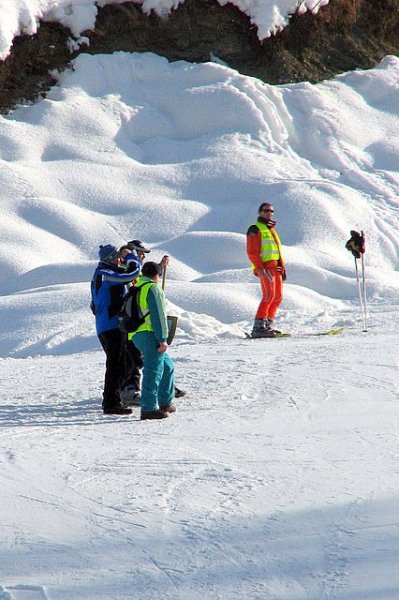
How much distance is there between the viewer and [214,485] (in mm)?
5309

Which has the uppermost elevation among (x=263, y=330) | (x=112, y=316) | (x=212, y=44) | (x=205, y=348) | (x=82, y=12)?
(x=82, y=12)

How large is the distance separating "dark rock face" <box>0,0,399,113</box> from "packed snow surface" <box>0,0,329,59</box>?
22 centimetres

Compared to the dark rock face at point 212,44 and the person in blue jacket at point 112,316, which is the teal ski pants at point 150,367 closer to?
the person in blue jacket at point 112,316

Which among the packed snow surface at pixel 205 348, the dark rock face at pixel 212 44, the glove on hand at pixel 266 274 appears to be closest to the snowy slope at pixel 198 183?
the packed snow surface at pixel 205 348

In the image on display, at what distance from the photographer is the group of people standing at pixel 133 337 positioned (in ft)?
24.3

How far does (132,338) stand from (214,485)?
243 centimetres

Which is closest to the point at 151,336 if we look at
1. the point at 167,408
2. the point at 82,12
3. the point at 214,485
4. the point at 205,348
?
the point at 167,408

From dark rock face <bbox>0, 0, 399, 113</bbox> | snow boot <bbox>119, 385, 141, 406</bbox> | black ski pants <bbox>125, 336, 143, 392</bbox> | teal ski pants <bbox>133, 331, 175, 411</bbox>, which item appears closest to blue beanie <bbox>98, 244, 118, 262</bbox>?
black ski pants <bbox>125, 336, 143, 392</bbox>

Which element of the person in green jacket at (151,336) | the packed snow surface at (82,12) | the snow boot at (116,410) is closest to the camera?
the person in green jacket at (151,336)

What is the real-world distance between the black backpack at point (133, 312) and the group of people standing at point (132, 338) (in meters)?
0.02

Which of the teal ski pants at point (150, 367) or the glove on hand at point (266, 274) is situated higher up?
the glove on hand at point (266, 274)

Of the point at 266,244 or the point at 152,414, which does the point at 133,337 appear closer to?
the point at 152,414

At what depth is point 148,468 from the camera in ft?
18.9

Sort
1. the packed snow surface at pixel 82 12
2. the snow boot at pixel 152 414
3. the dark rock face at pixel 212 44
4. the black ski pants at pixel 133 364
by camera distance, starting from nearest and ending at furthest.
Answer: the snow boot at pixel 152 414
the black ski pants at pixel 133 364
the packed snow surface at pixel 82 12
the dark rock face at pixel 212 44
